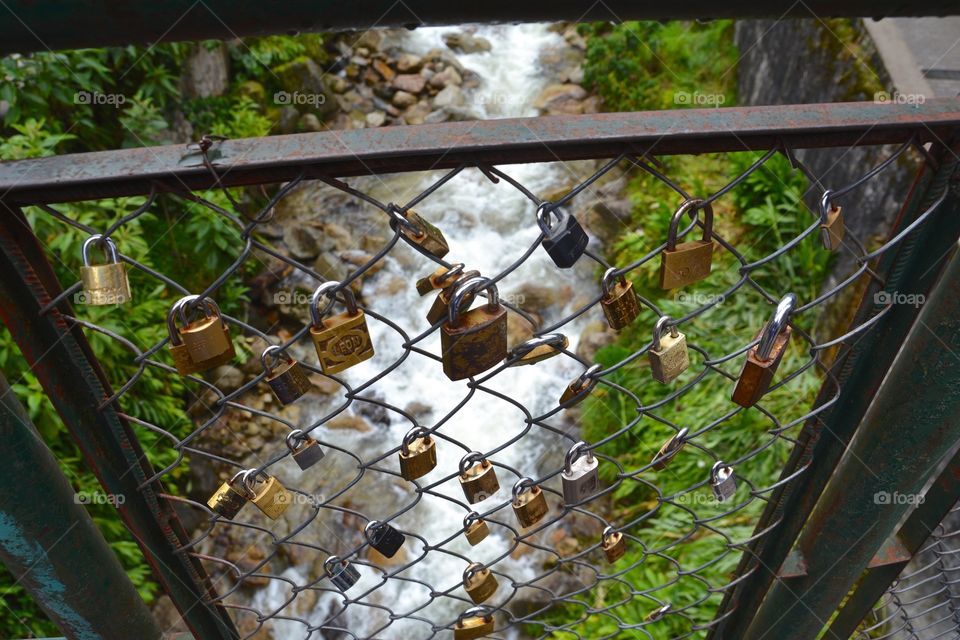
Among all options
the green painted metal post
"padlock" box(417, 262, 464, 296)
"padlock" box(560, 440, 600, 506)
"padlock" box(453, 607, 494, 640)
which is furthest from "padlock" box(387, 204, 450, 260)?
"padlock" box(453, 607, 494, 640)

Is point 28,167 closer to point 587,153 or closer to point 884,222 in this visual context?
point 587,153

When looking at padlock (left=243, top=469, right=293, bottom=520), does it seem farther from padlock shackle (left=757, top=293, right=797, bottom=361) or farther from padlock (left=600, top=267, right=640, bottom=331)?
padlock shackle (left=757, top=293, right=797, bottom=361)

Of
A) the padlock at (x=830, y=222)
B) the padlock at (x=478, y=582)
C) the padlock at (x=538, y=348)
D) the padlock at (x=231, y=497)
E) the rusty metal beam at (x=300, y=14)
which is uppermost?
the rusty metal beam at (x=300, y=14)

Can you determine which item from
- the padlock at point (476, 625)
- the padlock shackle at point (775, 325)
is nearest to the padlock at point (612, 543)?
the padlock at point (476, 625)

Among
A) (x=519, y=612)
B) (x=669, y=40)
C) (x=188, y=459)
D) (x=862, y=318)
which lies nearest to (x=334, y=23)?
(x=862, y=318)

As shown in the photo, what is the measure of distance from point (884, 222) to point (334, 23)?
12.2 feet

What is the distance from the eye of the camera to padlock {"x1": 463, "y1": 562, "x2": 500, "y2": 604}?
1615mm

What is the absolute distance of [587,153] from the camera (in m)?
1.00

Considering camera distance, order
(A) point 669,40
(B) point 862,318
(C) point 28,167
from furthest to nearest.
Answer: (A) point 669,40 → (B) point 862,318 → (C) point 28,167

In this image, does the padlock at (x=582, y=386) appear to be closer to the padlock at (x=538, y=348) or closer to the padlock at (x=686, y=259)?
the padlock at (x=538, y=348)

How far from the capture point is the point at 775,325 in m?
1.18

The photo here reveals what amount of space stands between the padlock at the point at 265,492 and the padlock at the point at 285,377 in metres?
0.23

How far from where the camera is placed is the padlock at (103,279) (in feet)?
3.28

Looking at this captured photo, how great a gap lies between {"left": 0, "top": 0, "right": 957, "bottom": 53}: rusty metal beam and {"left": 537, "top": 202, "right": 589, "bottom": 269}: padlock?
0.27 m
